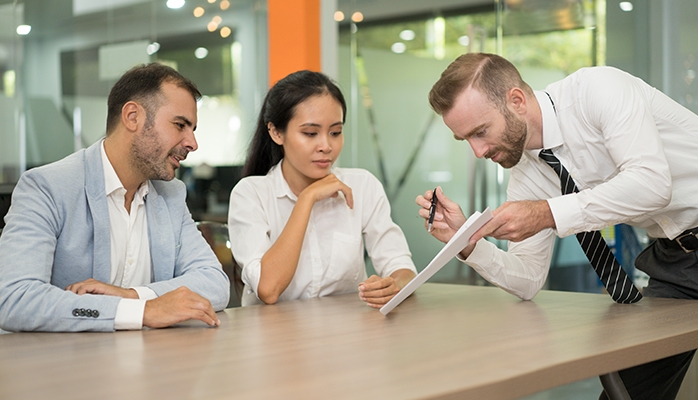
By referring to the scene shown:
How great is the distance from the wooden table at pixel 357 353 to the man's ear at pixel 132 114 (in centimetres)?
63

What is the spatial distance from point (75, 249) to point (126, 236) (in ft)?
0.66

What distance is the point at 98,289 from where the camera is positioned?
5.84ft

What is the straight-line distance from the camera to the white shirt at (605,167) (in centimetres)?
184

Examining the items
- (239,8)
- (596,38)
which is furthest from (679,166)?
(239,8)

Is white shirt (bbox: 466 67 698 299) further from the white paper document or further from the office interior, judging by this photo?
the office interior

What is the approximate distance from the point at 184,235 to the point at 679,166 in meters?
1.42

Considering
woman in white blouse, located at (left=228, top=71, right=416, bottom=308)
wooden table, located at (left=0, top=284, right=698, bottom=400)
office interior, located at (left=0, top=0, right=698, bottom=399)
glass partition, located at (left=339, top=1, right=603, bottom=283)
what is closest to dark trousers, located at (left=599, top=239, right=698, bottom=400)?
wooden table, located at (left=0, top=284, right=698, bottom=400)

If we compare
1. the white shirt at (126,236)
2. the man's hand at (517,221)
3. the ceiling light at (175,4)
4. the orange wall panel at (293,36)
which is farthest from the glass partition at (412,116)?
the white shirt at (126,236)

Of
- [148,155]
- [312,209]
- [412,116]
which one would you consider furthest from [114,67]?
[148,155]

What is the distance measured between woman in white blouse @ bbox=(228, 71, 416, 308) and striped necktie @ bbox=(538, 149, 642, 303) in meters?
0.62

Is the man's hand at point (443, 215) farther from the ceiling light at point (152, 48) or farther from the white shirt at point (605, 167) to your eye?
the ceiling light at point (152, 48)

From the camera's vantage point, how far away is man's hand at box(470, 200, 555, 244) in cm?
180

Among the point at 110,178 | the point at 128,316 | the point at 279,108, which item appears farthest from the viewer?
the point at 279,108

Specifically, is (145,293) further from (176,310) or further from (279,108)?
(279,108)
